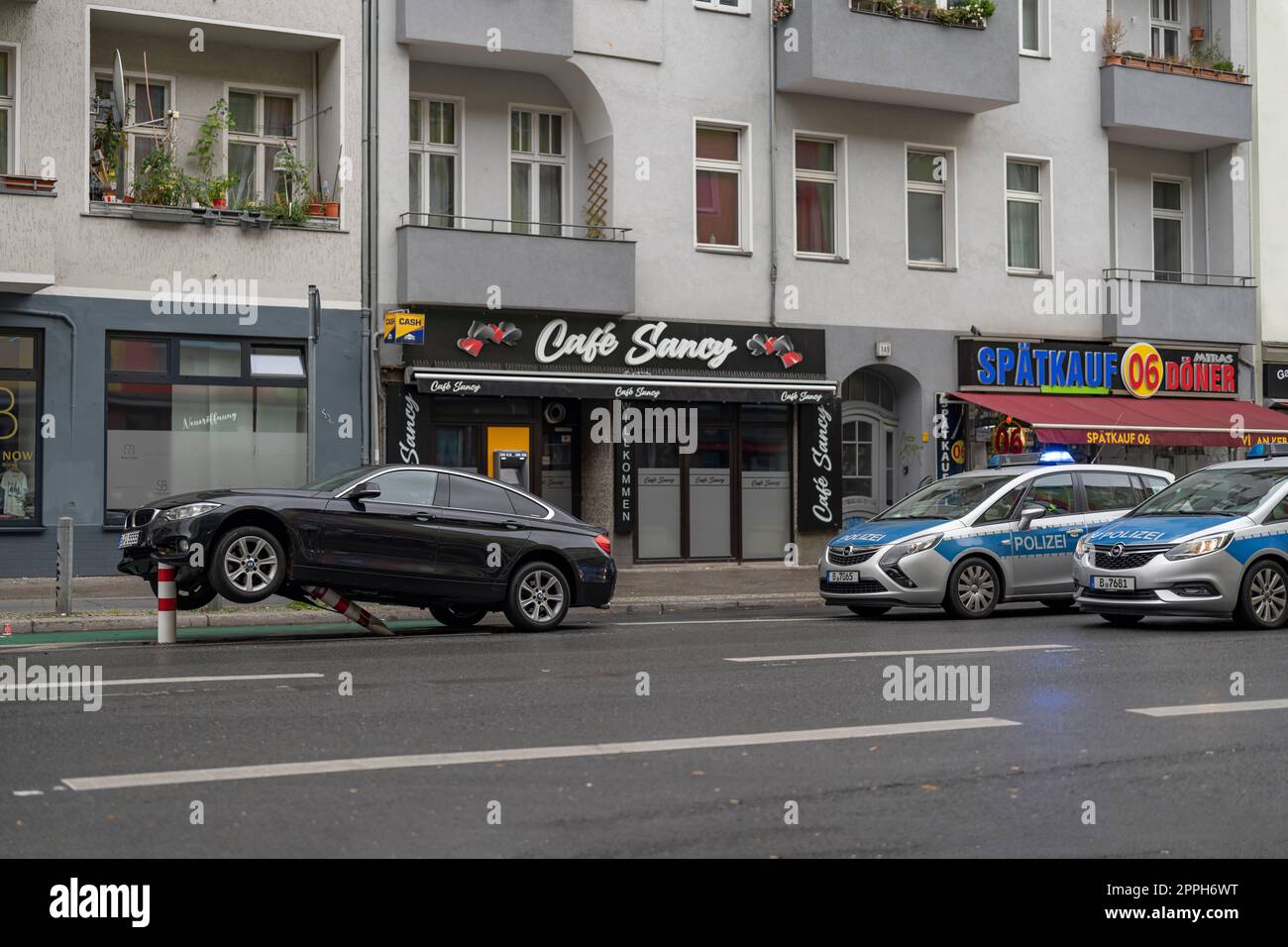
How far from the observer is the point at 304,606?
60.7 ft

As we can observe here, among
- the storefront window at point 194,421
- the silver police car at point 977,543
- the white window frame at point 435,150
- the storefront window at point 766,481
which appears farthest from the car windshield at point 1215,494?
the white window frame at point 435,150

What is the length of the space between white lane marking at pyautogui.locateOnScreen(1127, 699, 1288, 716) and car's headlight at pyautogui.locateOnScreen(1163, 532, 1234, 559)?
17.5 feet

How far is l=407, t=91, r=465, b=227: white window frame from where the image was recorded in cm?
2498

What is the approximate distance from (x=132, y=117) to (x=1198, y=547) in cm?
1551

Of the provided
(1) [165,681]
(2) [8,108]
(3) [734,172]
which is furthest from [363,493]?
(3) [734,172]

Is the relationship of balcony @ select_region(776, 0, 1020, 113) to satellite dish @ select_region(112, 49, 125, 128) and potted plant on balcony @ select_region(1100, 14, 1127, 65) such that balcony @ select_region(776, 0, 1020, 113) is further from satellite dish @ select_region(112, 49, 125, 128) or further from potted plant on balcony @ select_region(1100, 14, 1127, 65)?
satellite dish @ select_region(112, 49, 125, 128)

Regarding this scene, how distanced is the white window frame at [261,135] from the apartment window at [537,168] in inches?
133

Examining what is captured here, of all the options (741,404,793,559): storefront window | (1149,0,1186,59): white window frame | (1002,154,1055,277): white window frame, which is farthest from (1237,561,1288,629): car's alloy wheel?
(1149,0,1186,59): white window frame

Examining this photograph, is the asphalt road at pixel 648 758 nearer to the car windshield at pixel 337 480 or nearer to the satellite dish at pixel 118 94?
the car windshield at pixel 337 480

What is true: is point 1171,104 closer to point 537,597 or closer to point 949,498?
point 949,498

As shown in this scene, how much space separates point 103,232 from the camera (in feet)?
71.7
